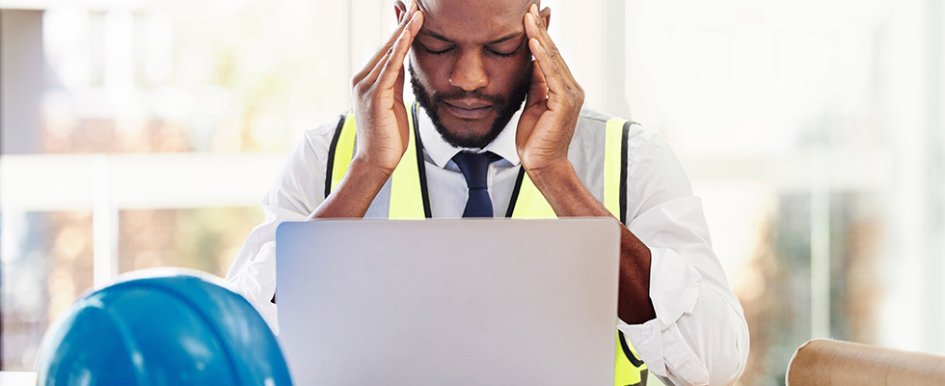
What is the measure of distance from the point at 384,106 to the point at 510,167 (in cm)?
29

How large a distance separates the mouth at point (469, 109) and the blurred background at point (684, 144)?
1.53m

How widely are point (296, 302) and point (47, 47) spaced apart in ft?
9.05

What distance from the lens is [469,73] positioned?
71.1 inches

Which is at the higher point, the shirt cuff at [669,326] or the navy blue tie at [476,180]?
the navy blue tie at [476,180]

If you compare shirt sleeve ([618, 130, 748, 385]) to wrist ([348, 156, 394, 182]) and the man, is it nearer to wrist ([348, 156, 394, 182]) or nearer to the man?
the man

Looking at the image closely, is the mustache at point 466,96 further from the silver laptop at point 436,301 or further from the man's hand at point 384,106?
the silver laptop at point 436,301

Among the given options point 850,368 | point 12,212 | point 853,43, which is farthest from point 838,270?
point 12,212

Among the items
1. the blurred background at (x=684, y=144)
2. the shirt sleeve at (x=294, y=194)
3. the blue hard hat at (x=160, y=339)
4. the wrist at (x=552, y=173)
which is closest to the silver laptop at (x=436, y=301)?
the blue hard hat at (x=160, y=339)

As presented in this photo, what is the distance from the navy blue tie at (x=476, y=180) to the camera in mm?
1834

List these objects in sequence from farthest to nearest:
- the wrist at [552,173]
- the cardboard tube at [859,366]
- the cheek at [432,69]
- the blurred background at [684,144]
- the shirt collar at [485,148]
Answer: the blurred background at [684,144] → the shirt collar at [485,148] → the cheek at [432,69] → the wrist at [552,173] → the cardboard tube at [859,366]

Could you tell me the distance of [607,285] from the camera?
3.51 ft

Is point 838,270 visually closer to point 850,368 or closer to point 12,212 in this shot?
point 850,368

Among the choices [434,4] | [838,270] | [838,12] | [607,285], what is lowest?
[838,270]

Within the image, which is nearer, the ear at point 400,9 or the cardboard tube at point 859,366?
the cardboard tube at point 859,366
